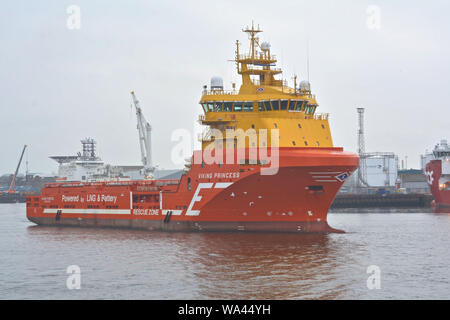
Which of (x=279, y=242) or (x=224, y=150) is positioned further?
(x=224, y=150)

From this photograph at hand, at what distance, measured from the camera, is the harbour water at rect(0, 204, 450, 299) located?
18344 millimetres

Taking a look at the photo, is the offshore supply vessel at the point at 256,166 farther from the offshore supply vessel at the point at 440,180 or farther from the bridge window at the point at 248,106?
the offshore supply vessel at the point at 440,180

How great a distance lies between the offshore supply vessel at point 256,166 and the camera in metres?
28.7

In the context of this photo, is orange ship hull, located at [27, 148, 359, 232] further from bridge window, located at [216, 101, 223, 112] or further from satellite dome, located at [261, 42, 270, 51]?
satellite dome, located at [261, 42, 270, 51]

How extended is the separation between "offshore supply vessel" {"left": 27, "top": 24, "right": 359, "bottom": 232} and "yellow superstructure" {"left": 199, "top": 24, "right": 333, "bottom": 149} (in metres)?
0.06

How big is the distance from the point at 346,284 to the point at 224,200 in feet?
39.8

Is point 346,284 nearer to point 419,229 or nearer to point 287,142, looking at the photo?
point 287,142

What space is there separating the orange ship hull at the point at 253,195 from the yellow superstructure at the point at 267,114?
6.04ft

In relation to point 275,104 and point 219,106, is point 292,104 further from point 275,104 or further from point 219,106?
point 219,106

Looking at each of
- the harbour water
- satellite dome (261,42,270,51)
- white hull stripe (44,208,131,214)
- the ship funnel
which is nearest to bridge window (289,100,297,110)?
the ship funnel

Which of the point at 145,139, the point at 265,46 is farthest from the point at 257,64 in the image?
the point at 145,139
